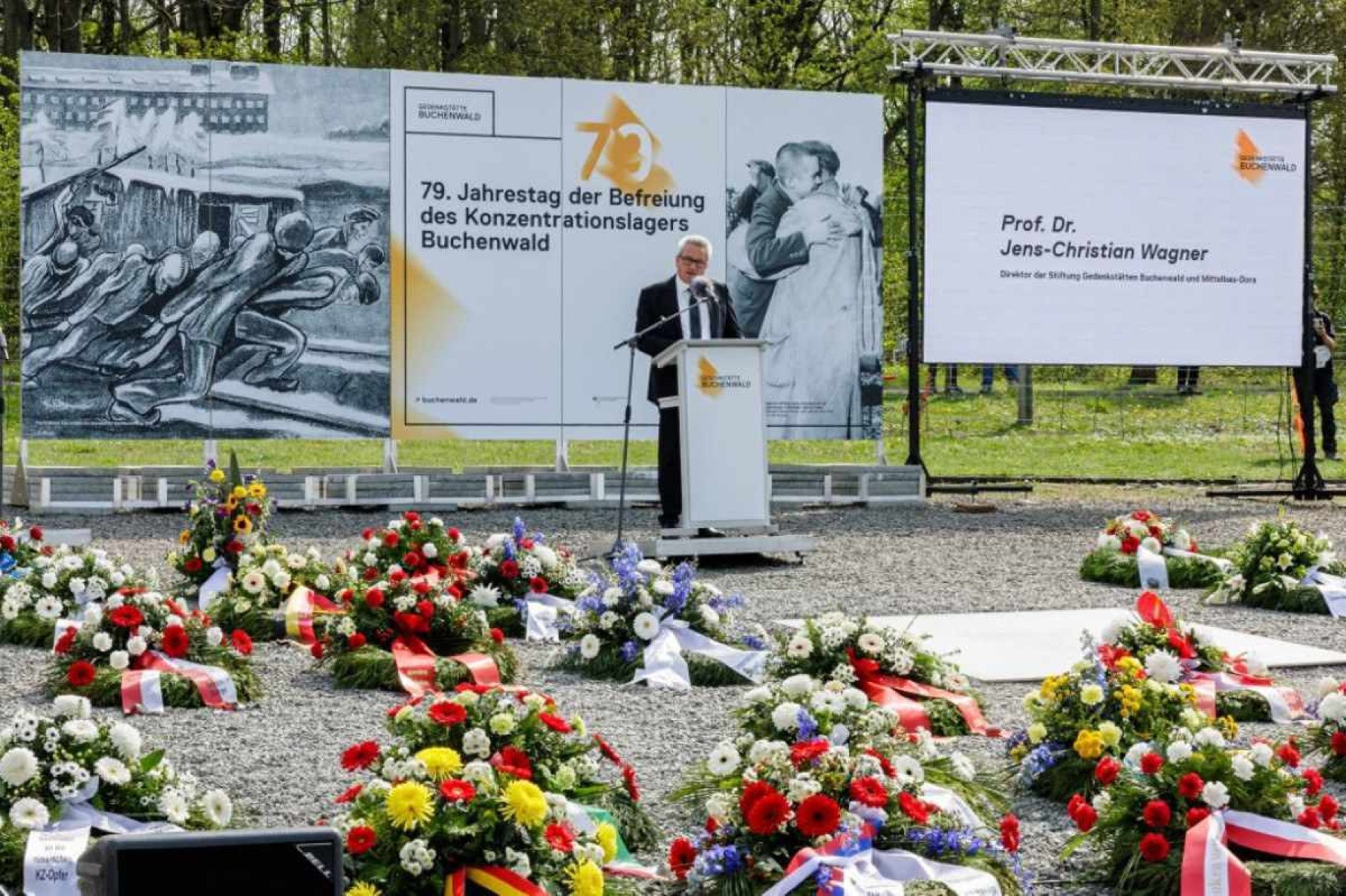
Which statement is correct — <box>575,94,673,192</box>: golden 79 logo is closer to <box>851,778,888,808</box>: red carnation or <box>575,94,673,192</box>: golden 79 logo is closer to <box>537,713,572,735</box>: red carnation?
<box>537,713,572,735</box>: red carnation

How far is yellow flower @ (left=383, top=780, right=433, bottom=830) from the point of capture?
4.13 m

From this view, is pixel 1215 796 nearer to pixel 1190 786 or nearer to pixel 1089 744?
pixel 1190 786

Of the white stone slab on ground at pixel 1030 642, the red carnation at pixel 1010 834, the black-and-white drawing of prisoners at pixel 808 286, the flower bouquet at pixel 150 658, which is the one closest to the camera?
the red carnation at pixel 1010 834

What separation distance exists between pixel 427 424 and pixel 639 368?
188 centimetres

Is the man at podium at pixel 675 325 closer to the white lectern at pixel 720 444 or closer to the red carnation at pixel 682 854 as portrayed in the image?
the white lectern at pixel 720 444

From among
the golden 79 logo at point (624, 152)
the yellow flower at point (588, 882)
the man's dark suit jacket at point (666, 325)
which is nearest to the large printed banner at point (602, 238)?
the golden 79 logo at point (624, 152)

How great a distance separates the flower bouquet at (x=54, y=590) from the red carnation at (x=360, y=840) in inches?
173

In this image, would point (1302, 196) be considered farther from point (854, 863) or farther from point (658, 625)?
point (854, 863)

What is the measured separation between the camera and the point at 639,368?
52.8ft

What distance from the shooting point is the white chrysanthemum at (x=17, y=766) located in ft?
14.6

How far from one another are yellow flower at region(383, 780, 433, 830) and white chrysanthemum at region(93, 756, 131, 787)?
0.80m

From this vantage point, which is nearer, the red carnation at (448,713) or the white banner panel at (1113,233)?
the red carnation at (448,713)

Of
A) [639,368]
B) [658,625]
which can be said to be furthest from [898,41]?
[658,625]

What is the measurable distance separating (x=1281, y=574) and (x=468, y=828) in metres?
7.57
